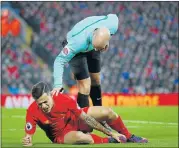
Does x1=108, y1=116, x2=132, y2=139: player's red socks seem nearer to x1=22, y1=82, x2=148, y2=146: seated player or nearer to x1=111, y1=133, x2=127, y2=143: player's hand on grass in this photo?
x1=22, y1=82, x2=148, y2=146: seated player

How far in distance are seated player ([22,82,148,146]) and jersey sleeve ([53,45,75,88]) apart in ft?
1.36

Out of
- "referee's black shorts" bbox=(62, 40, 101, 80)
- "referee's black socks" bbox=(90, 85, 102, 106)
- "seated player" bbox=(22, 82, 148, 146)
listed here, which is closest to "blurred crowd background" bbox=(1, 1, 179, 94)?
"referee's black socks" bbox=(90, 85, 102, 106)

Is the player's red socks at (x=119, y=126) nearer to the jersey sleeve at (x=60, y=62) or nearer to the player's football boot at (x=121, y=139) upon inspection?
the player's football boot at (x=121, y=139)

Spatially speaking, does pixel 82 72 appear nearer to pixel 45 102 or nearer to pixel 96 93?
pixel 96 93

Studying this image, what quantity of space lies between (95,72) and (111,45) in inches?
767

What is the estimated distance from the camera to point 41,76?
88.3ft

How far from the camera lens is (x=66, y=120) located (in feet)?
29.1

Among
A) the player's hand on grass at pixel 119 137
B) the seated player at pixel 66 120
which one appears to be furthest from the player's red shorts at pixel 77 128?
the player's hand on grass at pixel 119 137

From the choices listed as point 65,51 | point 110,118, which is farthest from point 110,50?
point 110,118

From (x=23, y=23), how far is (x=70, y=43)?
21.4m

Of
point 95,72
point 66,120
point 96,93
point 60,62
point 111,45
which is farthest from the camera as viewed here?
point 111,45

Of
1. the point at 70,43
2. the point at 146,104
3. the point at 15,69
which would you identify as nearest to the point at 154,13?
the point at 146,104

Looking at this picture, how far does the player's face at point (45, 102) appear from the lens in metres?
8.32

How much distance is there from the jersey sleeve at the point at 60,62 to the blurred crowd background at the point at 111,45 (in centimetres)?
1694
